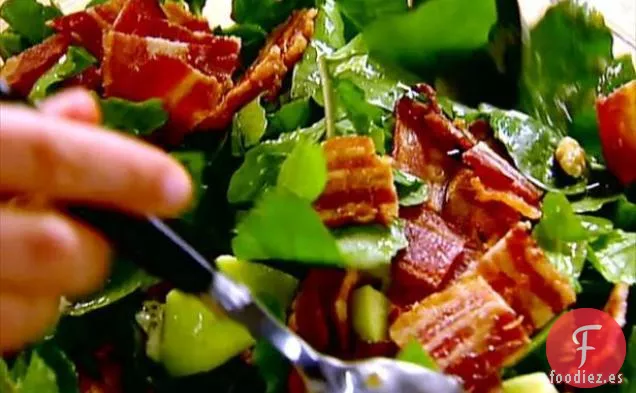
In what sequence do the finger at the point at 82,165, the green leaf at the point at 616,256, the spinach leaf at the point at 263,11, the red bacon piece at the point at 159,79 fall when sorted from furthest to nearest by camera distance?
1. the spinach leaf at the point at 263,11
2. the red bacon piece at the point at 159,79
3. the green leaf at the point at 616,256
4. the finger at the point at 82,165

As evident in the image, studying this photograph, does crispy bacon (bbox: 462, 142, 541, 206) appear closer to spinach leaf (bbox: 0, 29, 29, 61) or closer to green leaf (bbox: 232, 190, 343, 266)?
green leaf (bbox: 232, 190, 343, 266)

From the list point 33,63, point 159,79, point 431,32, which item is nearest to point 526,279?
point 431,32

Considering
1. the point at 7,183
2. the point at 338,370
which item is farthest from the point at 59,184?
the point at 338,370

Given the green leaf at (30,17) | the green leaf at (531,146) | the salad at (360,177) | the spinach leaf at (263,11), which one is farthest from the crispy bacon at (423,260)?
the green leaf at (30,17)

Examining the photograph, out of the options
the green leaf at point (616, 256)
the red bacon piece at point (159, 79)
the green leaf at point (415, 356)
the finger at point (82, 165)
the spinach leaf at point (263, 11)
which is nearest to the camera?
the finger at point (82, 165)

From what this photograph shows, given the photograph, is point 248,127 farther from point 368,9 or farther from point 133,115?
point 368,9

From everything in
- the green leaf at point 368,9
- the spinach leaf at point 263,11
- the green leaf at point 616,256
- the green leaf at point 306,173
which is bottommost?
the green leaf at point 616,256

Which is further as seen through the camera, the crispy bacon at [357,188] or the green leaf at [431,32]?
the green leaf at [431,32]

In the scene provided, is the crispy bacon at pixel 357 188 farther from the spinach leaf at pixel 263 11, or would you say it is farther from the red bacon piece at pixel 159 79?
the spinach leaf at pixel 263 11
